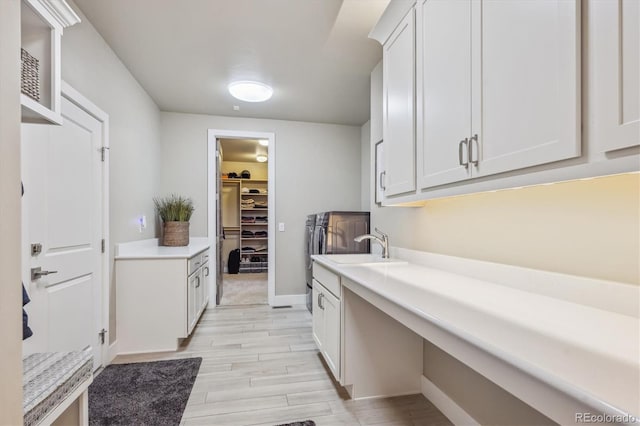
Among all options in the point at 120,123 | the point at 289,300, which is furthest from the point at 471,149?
the point at 289,300

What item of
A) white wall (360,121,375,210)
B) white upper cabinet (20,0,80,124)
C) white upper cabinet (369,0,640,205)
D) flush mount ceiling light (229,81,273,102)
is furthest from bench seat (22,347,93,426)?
white wall (360,121,375,210)

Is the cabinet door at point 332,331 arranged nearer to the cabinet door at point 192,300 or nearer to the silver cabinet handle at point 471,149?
the silver cabinet handle at point 471,149

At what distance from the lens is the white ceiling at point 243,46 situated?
2.11 meters

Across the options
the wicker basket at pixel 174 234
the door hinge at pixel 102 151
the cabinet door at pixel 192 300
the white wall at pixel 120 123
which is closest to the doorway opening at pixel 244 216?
the wicker basket at pixel 174 234

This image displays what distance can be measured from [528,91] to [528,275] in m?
0.73

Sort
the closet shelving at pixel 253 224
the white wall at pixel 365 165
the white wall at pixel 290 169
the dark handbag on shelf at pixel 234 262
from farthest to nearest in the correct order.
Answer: the closet shelving at pixel 253 224 < the dark handbag on shelf at pixel 234 262 < the white wall at pixel 365 165 < the white wall at pixel 290 169

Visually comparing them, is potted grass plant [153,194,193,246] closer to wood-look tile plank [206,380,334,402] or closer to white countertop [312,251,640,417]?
wood-look tile plank [206,380,334,402]

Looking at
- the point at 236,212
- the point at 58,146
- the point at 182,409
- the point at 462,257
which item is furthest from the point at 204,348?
the point at 236,212

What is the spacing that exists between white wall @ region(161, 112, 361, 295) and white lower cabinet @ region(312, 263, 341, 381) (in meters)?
1.79

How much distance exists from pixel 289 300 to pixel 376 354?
2.48 m

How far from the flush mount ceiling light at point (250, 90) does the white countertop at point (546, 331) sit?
2495 millimetres

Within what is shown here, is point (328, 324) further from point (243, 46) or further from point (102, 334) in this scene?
point (243, 46)

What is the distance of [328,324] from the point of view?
2268 mm

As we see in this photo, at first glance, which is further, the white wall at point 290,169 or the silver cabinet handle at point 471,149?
the white wall at point 290,169
